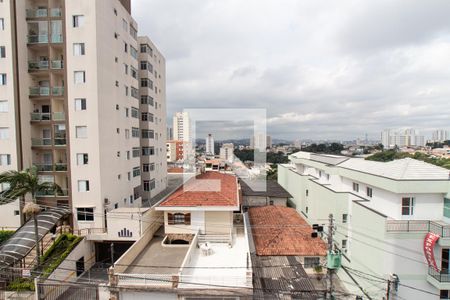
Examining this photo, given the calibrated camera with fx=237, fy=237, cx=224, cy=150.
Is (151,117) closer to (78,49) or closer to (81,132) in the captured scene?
(81,132)

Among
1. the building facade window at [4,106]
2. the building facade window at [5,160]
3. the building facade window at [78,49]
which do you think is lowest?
the building facade window at [5,160]

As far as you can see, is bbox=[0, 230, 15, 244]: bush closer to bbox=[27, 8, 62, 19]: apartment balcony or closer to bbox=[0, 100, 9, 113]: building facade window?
bbox=[0, 100, 9, 113]: building facade window

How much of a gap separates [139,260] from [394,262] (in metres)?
13.2

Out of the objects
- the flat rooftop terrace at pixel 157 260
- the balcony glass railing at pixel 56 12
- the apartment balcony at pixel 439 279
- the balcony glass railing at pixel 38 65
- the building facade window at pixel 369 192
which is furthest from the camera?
the balcony glass railing at pixel 38 65

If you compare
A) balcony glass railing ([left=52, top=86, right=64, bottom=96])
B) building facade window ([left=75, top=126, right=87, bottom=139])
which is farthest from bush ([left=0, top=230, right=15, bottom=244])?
balcony glass railing ([left=52, top=86, right=64, bottom=96])

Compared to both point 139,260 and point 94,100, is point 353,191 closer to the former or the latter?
point 139,260

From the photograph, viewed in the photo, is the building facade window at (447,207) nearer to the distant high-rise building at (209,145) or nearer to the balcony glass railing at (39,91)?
the distant high-rise building at (209,145)

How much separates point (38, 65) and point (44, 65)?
1.56 ft

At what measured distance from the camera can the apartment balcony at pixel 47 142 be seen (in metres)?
18.1

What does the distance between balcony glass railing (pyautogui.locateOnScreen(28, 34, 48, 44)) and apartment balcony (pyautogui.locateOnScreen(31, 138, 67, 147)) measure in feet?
24.3

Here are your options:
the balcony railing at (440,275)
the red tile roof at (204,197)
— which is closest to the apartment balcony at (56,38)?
the red tile roof at (204,197)

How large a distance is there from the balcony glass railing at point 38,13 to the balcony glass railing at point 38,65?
3.39 meters

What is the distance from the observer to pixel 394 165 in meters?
13.6

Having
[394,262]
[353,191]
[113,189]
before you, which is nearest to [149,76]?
[113,189]
